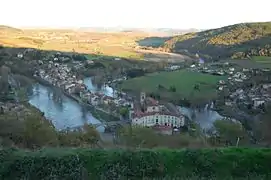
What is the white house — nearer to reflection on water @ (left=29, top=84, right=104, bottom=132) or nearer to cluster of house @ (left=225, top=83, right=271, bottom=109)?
reflection on water @ (left=29, top=84, right=104, bottom=132)

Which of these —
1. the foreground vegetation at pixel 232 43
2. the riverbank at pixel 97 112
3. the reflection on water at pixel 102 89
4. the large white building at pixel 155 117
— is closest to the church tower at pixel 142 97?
the large white building at pixel 155 117

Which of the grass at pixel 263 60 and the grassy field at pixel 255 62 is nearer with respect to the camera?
the grass at pixel 263 60

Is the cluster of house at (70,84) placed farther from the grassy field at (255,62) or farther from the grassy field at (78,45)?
the grassy field at (255,62)

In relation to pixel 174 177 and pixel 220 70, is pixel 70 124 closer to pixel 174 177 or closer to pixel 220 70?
pixel 174 177

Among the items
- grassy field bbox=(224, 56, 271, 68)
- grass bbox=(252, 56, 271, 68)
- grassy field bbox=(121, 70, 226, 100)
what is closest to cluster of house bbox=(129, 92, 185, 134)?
grassy field bbox=(121, 70, 226, 100)

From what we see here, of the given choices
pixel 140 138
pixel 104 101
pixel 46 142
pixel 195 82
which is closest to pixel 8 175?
pixel 46 142

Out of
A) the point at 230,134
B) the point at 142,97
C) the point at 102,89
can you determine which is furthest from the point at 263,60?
the point at 230,134
